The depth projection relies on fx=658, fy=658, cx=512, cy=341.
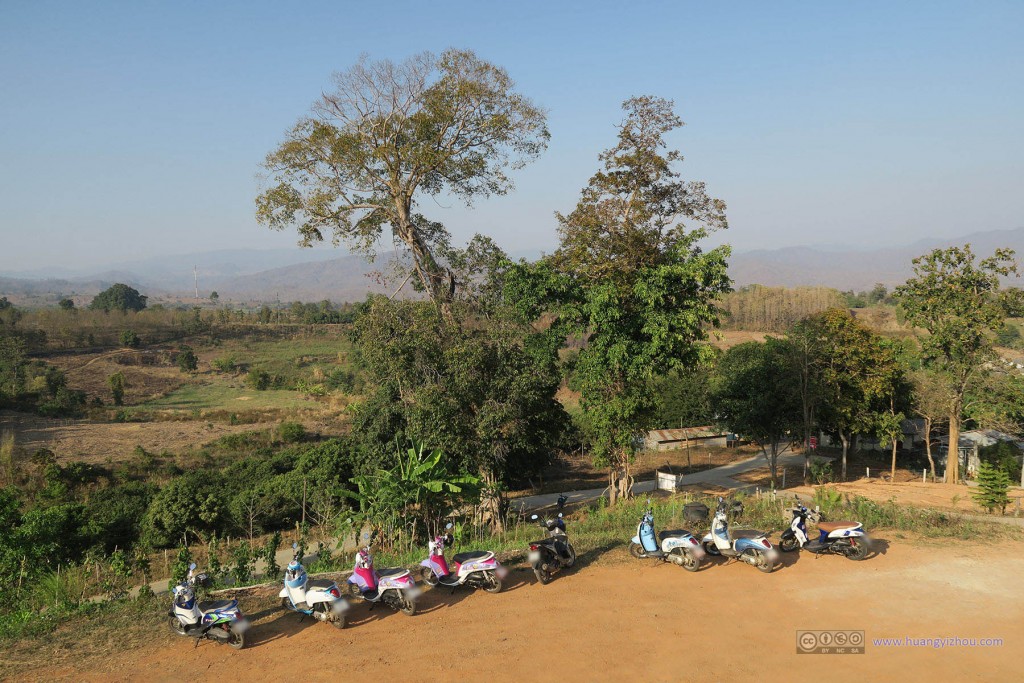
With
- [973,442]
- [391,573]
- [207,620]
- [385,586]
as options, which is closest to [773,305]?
[973,442]

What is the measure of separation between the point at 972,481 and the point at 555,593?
2007 centimetres

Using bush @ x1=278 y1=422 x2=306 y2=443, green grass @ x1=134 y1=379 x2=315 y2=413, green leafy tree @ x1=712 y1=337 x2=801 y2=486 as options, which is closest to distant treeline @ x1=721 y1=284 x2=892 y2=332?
green grass @ x1=134 y1=379 x2=315 y2=413

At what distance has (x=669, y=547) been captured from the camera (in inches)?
389

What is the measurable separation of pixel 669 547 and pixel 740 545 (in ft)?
3.36

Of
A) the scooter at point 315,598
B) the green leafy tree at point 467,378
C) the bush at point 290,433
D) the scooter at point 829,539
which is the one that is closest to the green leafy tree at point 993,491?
the scooter at point 829,539

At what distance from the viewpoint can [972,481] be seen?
22.3m

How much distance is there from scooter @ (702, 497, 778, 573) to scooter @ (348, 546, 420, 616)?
4.52 metres

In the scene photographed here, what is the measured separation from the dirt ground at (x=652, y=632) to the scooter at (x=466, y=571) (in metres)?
0.18

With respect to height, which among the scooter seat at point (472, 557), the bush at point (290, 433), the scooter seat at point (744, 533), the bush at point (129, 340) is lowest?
the bush at point (290, 433)

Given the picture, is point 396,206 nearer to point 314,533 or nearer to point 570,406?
point 314,533

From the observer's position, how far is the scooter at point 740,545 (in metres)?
9.55

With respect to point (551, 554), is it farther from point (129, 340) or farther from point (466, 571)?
point (129, 340)

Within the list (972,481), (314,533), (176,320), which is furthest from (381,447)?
(176,320)

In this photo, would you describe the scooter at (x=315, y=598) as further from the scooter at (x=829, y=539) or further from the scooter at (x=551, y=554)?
the scooter at (x=829, y=539)
